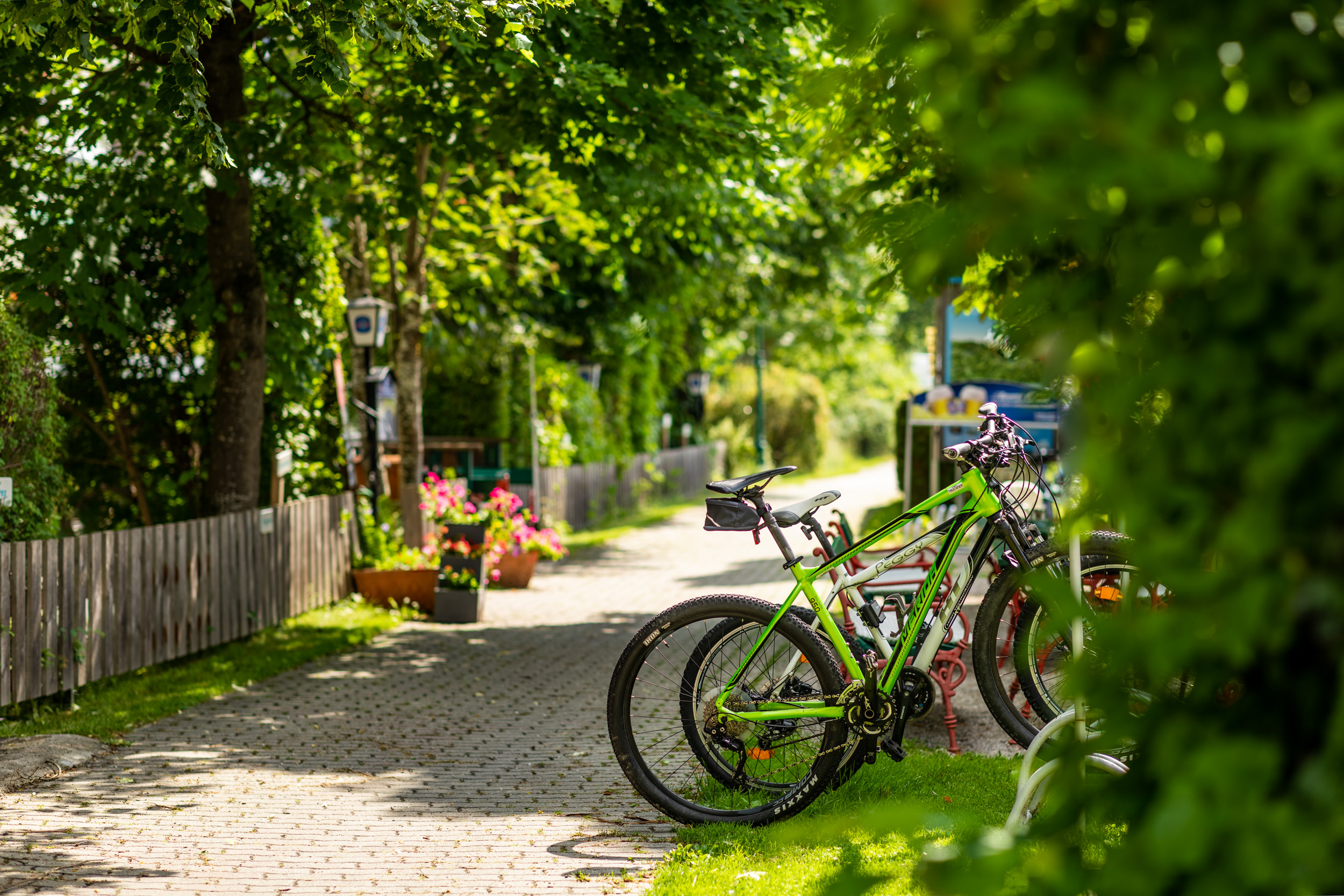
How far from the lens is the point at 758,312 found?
75.3ft

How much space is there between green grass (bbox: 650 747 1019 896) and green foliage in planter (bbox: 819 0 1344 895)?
1764 millimetres

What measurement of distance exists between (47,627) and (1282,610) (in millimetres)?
7039

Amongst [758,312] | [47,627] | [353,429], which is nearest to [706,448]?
[758,312]

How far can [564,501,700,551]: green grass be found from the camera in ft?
58.1

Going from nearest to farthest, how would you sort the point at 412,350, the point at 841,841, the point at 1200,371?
the point at 1200,371 → the point at 841,841 → the point at 412,350

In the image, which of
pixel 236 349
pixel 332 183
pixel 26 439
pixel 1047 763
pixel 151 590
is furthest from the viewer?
pixel 236 349

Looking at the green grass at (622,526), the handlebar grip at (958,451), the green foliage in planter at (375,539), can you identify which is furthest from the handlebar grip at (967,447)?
the green grass at (622,526)

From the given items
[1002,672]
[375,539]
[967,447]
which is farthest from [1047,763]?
[375,539]

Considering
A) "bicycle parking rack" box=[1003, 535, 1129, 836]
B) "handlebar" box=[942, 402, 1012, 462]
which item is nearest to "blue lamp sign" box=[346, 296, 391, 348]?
"handlebar" box=[942, 402, 1012, 462]

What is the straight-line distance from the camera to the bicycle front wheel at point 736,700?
4195 mm

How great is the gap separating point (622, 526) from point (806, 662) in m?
16.2

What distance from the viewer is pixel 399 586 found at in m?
11.0

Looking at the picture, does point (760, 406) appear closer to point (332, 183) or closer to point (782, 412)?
point (782, 412)

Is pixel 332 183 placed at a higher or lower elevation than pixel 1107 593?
higher
